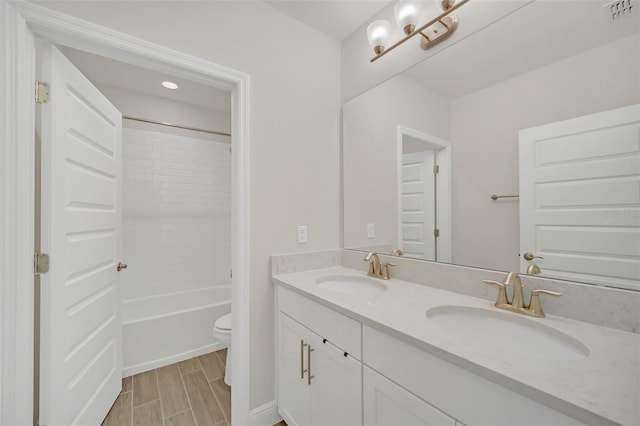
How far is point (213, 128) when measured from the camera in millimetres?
3027

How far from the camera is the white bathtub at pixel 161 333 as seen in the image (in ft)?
6.63

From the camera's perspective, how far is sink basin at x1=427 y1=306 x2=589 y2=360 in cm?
78

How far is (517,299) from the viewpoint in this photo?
0.94 metres

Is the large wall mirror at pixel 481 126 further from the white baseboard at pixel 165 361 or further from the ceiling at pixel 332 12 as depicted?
the white baseboard at pixel 165 361

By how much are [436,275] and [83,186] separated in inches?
73.3

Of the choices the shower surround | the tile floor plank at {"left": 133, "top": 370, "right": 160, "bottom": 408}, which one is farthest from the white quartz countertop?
the shower surround

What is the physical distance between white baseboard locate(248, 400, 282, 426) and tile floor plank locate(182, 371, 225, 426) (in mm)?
266

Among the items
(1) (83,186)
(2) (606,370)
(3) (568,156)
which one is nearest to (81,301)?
(1) (83,186)

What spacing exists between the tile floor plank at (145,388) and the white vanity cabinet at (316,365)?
976mm

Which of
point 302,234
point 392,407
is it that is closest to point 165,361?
point 302,234

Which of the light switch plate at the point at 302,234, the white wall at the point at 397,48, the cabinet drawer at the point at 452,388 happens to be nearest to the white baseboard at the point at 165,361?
the light switch plate at the point at 302,234

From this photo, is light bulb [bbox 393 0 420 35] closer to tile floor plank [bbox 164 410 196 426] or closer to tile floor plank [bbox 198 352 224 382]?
tile floor plank [bbox 164 410 196 426]

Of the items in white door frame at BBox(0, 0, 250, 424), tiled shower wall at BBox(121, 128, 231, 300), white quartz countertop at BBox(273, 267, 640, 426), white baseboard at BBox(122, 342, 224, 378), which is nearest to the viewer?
white quartz countertop at BBox(273, 267, 640, 426)

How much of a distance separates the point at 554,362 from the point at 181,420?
188 centimetres
